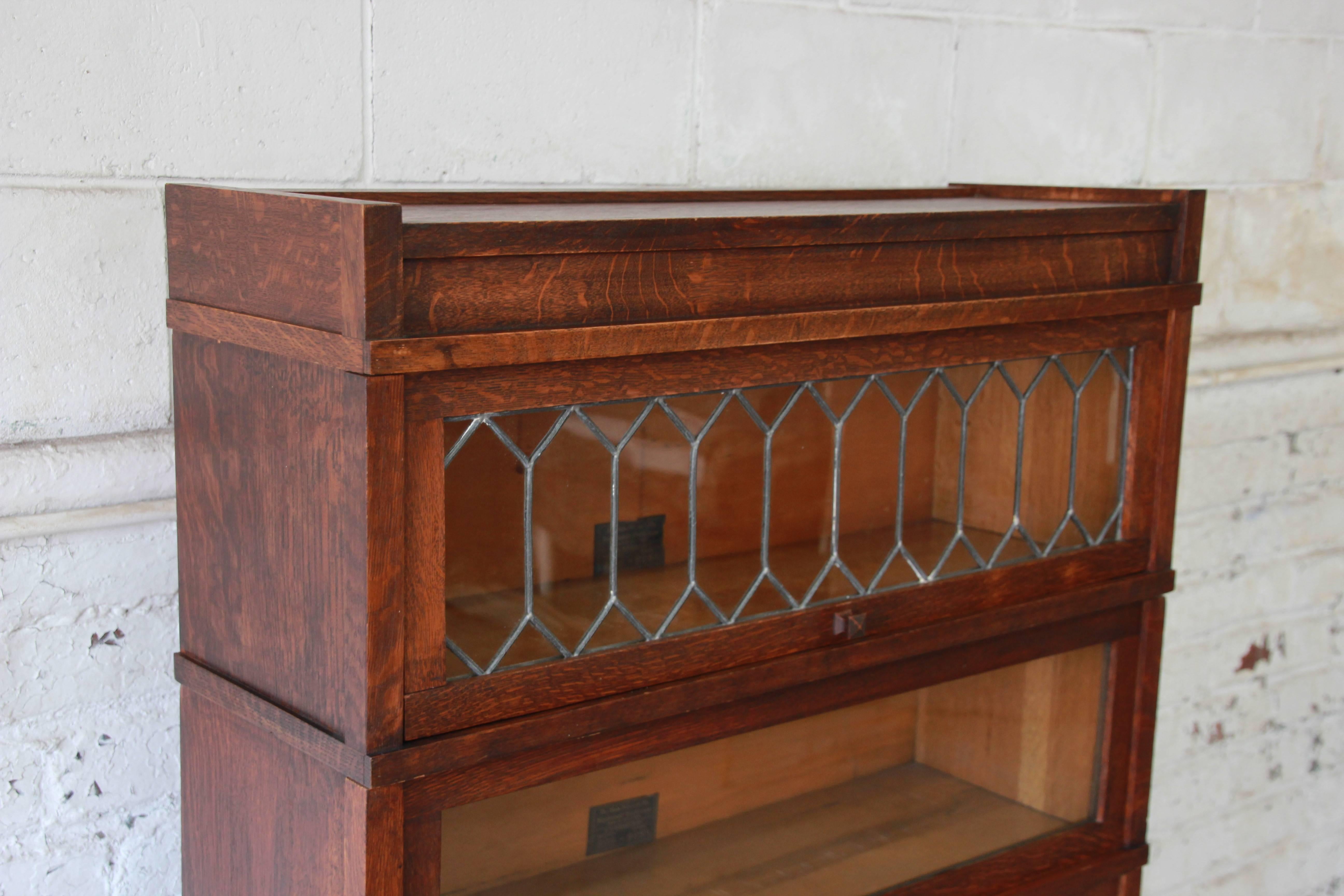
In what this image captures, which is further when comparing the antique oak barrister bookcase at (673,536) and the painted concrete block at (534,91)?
the painted concrete block at (534,91)

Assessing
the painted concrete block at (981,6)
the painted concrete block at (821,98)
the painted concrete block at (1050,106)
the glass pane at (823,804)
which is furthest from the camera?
the painted concrete block at (1050,106)

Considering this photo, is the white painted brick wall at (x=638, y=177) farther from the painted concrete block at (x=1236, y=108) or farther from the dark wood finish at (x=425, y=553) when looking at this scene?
the dark wood finish at (x=425, y=553)

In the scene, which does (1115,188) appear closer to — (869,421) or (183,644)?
(869,421)

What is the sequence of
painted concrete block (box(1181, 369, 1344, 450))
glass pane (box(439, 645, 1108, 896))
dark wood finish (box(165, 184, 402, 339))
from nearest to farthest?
dark wood finish (box(165, 184, 402, 339)) → glass pane (box(439, 645, 1108, 896)) → painted concrete block (box(1181, 369, 1344, 450))

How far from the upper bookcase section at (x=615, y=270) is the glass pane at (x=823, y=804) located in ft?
1.18

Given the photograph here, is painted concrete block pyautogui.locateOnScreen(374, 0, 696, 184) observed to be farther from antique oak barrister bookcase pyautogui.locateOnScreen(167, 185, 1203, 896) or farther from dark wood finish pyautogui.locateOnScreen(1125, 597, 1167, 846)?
dark wood finish pyautogui.locateOnScreen(1125, 597, 1167, 846)

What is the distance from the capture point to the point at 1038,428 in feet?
4.14

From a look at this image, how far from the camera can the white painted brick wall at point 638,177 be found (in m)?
1.11

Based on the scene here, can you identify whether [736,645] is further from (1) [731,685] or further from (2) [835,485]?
(2) [835,485]

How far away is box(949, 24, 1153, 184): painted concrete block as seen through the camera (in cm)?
171

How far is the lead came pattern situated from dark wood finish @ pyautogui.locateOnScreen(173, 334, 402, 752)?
0.22 feet

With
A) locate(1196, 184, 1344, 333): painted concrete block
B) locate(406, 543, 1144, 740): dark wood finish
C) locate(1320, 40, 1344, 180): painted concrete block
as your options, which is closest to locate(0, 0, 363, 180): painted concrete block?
locate(406, 543, 1144, 740): dark wood finish

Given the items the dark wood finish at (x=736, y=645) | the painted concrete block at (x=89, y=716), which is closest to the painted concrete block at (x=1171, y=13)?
the dark wood finish at (x=736, y=645)

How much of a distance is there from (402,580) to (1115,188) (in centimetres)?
86
